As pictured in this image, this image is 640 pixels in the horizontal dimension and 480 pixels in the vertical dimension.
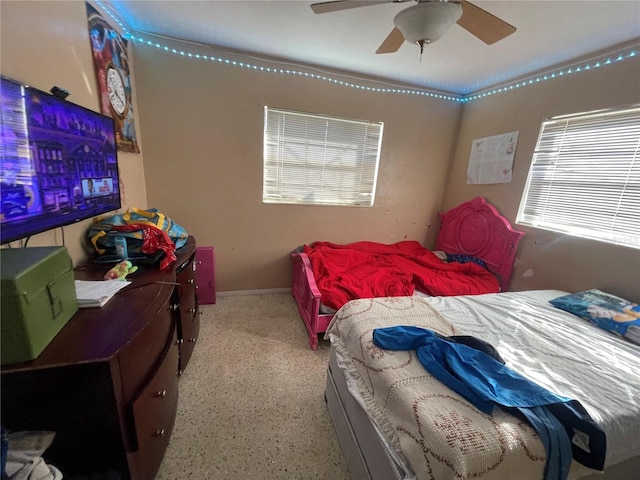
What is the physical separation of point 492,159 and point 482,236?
0.83 metres

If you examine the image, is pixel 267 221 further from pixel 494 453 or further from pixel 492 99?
pixel 492 99

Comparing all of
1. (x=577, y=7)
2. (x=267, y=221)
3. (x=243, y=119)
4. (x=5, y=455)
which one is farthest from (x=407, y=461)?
(x=243, y=119)

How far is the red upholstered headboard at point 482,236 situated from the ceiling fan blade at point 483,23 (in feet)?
5.62

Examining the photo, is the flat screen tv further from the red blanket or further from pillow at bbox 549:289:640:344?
pillow at bbox 549:289:640:344

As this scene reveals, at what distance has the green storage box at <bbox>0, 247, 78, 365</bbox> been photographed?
0.65 m

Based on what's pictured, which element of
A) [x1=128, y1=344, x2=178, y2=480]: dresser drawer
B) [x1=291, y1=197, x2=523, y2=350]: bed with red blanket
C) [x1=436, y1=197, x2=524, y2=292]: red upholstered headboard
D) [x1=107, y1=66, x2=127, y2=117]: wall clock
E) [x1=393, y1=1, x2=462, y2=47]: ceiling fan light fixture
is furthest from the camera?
[x1=436, y1=197, x2=524, y2=292]: red upholstered headboard

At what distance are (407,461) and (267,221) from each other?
237cm

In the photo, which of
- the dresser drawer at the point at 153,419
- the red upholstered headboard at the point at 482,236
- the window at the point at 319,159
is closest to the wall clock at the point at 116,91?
the window at the point at 319,159

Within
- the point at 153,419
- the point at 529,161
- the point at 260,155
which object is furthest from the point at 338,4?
the point at 529,161

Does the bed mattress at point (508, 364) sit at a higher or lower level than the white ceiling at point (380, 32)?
lower

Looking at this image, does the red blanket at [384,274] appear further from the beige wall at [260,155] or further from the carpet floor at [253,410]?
the carpet floor at [253,410]

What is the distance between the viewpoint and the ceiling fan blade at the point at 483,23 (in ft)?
4.01

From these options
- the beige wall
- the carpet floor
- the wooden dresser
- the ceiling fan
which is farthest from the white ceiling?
the carpet floor

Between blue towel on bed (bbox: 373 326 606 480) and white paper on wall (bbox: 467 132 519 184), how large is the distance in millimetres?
2257
